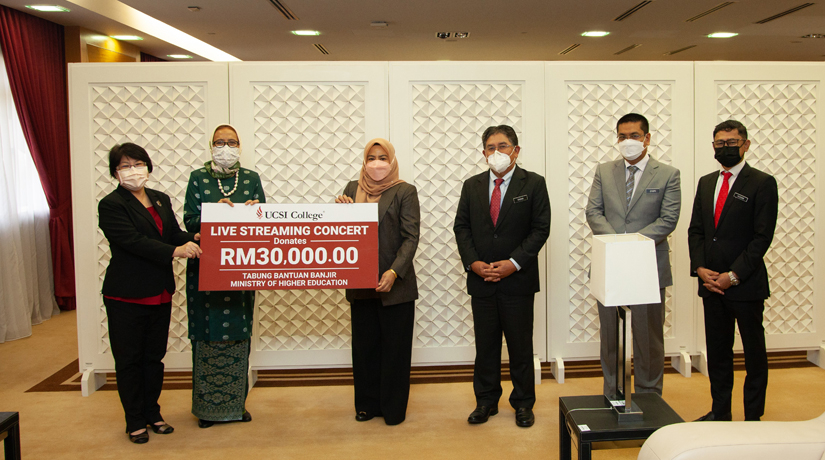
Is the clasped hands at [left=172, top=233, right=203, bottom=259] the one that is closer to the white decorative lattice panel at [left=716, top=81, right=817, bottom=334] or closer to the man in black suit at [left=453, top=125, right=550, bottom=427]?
the man in black suit at [left=453, top=125, right=550, bottom=427]

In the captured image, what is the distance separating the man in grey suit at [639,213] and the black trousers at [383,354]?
1.15m

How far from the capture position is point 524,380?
10.0ft

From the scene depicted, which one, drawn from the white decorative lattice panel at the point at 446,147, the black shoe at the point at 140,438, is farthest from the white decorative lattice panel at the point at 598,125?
the black shoe at the point at 140,438

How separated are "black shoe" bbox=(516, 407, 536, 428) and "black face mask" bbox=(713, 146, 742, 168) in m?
1.71

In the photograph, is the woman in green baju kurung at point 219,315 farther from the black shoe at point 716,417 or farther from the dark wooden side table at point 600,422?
the black shoe at point 716,417

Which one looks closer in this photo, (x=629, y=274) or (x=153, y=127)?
(x=629, y=274)

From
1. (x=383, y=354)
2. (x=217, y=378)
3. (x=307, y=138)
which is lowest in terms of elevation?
(x=217, y=378)

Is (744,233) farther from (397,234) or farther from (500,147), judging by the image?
(397,234)

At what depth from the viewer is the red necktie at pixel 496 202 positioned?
3.03 meters

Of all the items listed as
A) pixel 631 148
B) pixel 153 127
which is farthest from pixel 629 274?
pixel 153 127

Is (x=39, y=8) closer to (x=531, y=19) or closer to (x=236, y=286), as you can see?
(x=236, y=286)

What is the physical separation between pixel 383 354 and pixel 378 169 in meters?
1.06

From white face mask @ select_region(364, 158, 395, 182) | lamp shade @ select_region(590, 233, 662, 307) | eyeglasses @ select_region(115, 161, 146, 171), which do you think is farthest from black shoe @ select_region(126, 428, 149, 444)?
lamp shade @ select_region(590, 233, 662, 307)

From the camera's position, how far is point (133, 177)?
283 centimetres
